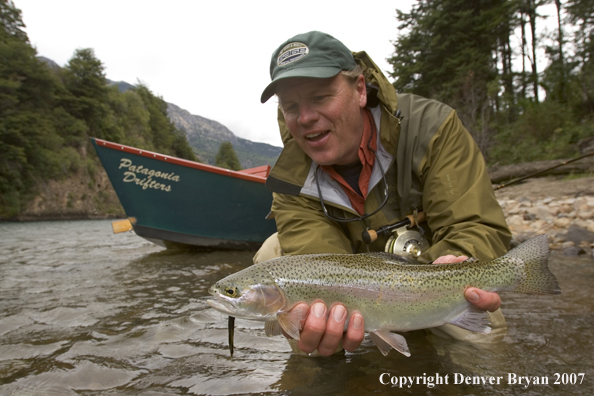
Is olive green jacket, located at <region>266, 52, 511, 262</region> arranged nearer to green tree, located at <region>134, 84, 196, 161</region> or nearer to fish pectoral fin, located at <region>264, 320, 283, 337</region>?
fish pectoral fin, located at <region>264, 320, 283, 337</region>

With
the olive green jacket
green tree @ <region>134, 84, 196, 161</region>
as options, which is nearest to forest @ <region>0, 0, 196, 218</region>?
green tree @ <region>134, 84, 196, 161</region>

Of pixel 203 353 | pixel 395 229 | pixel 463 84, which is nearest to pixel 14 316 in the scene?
pixel 203 353

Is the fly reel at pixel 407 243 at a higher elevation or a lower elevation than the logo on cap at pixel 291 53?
lower

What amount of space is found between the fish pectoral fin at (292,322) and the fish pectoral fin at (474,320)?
2.78 feet

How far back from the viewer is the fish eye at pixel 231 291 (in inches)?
78.8

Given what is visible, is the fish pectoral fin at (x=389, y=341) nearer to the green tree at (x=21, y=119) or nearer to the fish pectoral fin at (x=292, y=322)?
the fish pectoral fin at (x=292, y=322)

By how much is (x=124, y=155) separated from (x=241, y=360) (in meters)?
6.65

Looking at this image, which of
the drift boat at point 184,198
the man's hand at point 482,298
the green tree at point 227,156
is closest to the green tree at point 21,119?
the drift boat at point 184,198


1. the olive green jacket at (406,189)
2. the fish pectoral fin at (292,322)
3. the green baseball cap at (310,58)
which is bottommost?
the fish pectoral fin at (292,322)

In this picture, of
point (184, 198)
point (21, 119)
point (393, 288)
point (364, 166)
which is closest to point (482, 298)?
point (393, 288)

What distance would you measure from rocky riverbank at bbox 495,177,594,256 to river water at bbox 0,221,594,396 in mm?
2743

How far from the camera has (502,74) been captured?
27453mm

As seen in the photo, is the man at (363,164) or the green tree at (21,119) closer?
the man at (363,164)

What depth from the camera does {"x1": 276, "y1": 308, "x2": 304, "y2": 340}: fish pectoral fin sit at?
199 centimetres
